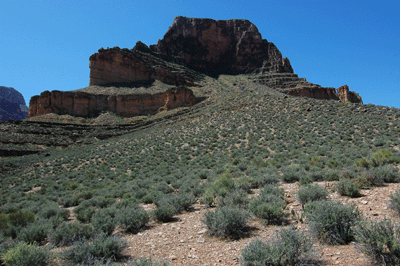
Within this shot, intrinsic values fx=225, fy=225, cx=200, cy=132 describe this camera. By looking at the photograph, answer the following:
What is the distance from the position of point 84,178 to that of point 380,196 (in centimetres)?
1810

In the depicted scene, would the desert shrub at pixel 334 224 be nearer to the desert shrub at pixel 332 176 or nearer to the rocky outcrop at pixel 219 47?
the desert shrub at pixel 332 176

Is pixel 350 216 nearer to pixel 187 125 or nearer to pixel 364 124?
pixel 364 124

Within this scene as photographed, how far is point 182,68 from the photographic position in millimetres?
85000

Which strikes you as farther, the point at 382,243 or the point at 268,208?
the point at 268,208

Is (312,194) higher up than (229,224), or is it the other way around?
(312,194)

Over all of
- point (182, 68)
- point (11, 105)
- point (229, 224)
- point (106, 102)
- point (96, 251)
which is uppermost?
point (182, 68)

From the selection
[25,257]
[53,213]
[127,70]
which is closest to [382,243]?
[25,257]

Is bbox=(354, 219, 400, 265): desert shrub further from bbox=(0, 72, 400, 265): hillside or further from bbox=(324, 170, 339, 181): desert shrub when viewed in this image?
bbox=(324, 170, 339, 181): desert shrub

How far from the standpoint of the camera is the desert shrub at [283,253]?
3.31 meters

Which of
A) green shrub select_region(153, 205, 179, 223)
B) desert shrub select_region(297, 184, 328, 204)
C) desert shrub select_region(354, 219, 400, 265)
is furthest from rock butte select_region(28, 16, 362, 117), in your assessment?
desert shrub select_region(354, 219, 400, 265)

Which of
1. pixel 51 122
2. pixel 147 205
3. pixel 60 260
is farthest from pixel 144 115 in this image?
pixel 60 260

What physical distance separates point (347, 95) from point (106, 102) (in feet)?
257

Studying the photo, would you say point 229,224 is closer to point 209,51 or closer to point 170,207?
point 170,207

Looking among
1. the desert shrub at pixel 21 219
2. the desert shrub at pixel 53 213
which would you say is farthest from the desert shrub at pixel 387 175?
the desert shrub at pixel 21 219
